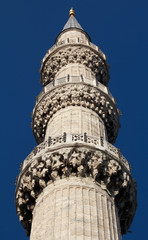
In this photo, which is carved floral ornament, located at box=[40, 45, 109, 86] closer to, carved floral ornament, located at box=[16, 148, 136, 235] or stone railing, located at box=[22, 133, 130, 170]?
stone railing, located at box=[22, 133, 130, 170]

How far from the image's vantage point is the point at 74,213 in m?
13.0

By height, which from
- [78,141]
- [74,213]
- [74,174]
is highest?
[78,141]

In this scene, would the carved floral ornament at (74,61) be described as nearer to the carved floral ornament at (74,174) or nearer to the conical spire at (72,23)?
the conical spire at (72,23)

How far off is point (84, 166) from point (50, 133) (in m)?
3.28

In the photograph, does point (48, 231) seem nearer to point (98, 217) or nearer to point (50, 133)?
point (98, 217)

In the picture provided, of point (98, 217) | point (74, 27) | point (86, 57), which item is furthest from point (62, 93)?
point (74, 27)

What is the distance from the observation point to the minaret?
43.0ft

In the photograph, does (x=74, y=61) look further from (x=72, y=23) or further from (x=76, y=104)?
(x=72, y=23)

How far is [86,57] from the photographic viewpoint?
22969mm

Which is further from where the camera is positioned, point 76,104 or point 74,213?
point 76,104

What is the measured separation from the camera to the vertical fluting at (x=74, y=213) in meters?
12.5

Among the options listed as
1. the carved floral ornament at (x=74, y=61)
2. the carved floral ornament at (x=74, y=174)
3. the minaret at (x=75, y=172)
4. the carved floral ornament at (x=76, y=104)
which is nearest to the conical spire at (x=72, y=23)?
the carved floral ornament at (x=74, y=61)

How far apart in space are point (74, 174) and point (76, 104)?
4632mm

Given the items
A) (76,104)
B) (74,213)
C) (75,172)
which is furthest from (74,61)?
(74,213)
